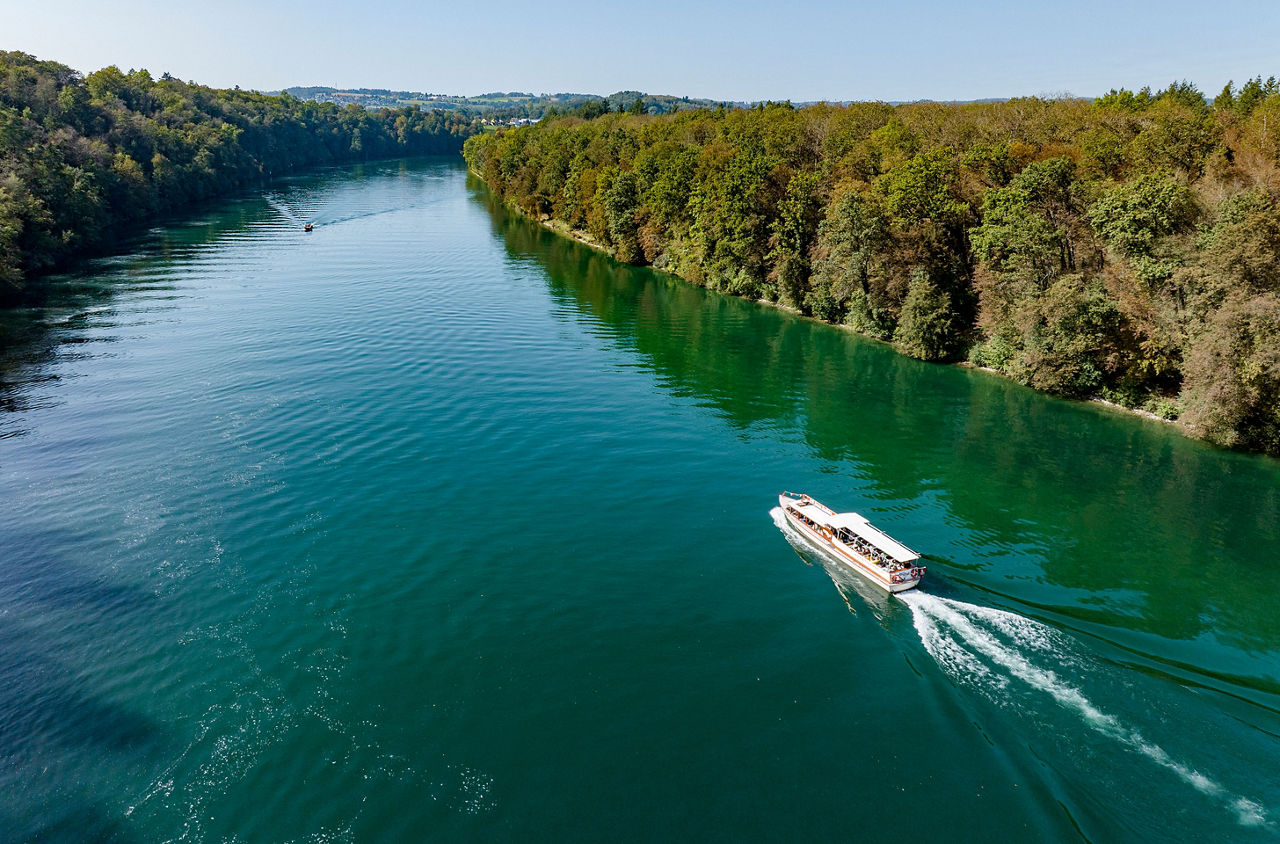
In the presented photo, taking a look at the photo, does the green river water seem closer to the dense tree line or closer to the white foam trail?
the white foam trail

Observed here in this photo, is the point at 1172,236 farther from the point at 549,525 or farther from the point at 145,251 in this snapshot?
the point at 145,251

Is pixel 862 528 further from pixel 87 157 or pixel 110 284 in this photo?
pixel 87 157

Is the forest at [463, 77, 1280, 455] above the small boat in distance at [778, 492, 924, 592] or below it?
above

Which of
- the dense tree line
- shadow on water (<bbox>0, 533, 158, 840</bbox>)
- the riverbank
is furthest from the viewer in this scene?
the dense tree line

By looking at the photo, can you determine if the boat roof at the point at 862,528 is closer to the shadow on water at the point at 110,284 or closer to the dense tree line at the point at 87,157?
the shadow on water at the point at 110,284

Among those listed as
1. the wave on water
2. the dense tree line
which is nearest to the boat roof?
the wave on water

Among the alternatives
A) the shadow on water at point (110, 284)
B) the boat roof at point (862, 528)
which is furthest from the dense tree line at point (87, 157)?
the boat roof at point (862, 528)

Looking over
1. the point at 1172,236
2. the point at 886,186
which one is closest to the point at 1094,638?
the point at 1172,236
